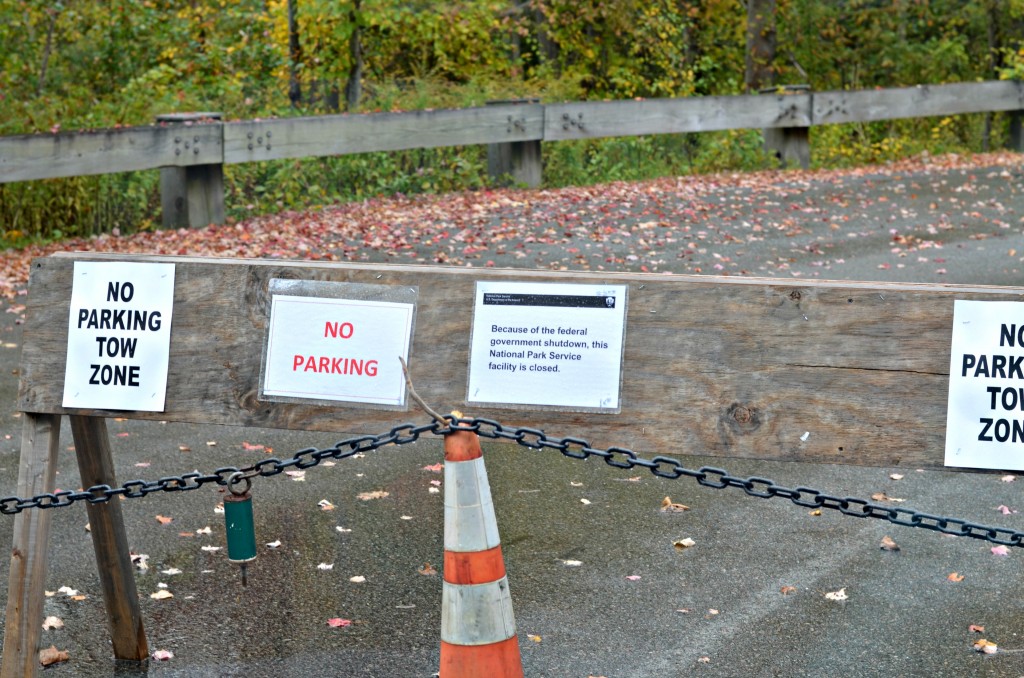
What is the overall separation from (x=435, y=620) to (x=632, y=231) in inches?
326

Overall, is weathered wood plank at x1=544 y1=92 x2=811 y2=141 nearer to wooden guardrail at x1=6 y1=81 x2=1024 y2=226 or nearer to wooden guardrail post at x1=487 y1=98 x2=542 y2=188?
wooden guardrail at x1=6 y1=81 x2=1024 y2=226

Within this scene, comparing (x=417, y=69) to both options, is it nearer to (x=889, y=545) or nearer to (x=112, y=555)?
(x=889, y=545)

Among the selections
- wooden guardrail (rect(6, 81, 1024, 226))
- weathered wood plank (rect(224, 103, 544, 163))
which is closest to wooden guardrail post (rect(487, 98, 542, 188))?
wooden guardrail (rect(6, 81, 1024, 226))

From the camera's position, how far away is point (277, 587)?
4.91 meters

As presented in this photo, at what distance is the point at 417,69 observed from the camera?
71.8ft

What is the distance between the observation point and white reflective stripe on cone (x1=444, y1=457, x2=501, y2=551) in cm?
321

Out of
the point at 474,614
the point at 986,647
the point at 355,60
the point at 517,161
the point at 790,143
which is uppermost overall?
the point at 355,60

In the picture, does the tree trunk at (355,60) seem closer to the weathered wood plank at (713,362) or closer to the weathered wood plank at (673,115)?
the weathered wood plank at (673,115)

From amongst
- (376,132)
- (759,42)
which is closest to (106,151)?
(376,132)

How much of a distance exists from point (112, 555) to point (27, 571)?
A: 44cm

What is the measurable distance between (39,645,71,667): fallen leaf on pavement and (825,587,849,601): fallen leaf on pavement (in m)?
2.71

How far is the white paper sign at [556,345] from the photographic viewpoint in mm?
3436

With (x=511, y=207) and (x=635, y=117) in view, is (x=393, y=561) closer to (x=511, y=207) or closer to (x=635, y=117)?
(x=511, y=207)

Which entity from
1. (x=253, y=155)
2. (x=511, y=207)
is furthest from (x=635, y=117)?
(x=253, y=155)
